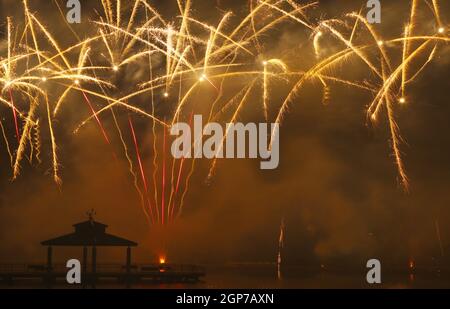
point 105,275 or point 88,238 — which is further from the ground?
point 88,238

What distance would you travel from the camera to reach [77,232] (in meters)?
37.3

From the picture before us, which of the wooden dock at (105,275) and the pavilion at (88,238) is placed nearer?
the pavilion at (88,238)

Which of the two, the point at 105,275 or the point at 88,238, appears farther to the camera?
the point at 105,275

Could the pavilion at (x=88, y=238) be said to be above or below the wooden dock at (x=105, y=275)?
Result: above

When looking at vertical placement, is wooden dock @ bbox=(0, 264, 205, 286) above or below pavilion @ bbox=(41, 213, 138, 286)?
below

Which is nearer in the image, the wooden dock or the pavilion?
the pavilion
